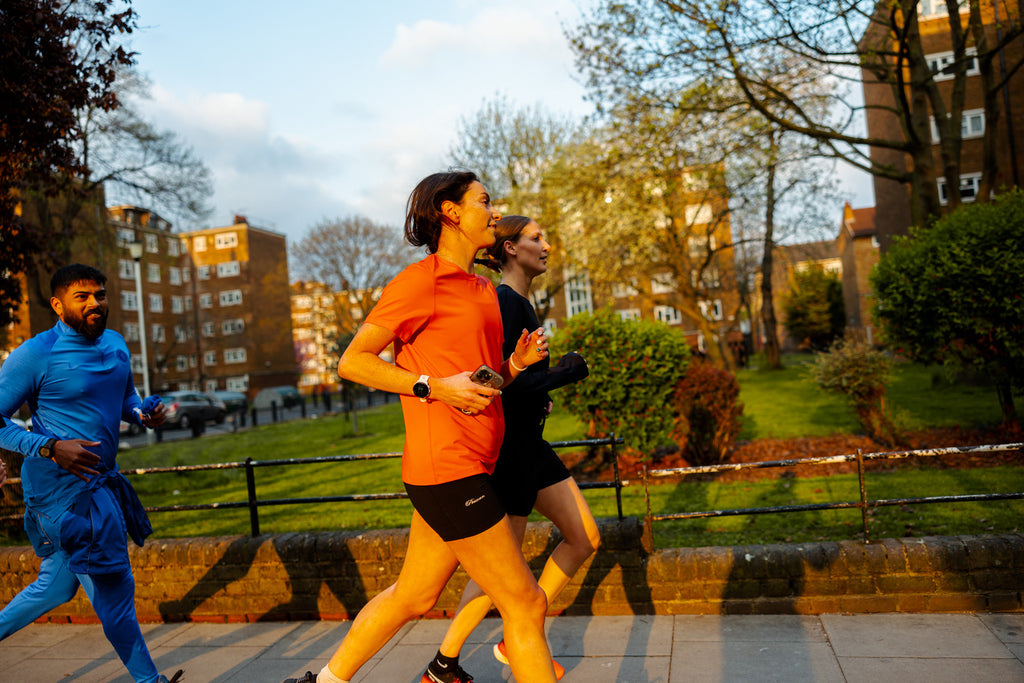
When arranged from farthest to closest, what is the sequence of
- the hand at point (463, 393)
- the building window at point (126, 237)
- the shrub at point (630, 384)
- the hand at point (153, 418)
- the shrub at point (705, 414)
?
the building window at point (126, 237), the shrub at point (705, 414), the shrub at point (630, 384), the hand at point (153, 418), the hand at point (463, 393)

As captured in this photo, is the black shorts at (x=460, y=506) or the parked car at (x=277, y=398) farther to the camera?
the parked car at (x=277, y=398)

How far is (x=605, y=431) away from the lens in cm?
853

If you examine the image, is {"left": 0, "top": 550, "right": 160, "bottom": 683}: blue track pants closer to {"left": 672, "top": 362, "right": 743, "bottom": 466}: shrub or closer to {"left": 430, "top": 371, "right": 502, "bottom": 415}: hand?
{"left": 430, "top": 371, "right": 502, "bottom": 415}: hand

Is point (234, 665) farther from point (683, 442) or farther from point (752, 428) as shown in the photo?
point (752, 428)

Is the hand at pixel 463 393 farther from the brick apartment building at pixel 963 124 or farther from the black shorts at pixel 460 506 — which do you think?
the brick apartment building at pixel 963 124

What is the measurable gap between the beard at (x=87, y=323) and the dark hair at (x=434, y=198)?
5.78 ft

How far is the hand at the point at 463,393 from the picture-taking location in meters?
2.24

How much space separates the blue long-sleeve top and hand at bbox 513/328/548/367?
6.94 feet

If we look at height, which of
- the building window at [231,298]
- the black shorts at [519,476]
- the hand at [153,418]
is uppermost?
the building window at [231,298]

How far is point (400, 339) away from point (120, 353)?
1.96 metres

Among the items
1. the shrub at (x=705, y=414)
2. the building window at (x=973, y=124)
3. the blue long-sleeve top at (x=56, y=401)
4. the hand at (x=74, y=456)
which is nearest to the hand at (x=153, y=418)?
the blue long-sleeve top at (x=56, y=401)

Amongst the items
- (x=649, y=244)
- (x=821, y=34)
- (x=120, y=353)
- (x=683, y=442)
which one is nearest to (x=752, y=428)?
(x=683, y=442)

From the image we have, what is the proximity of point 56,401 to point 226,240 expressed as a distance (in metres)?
72.1

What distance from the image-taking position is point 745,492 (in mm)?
7633
